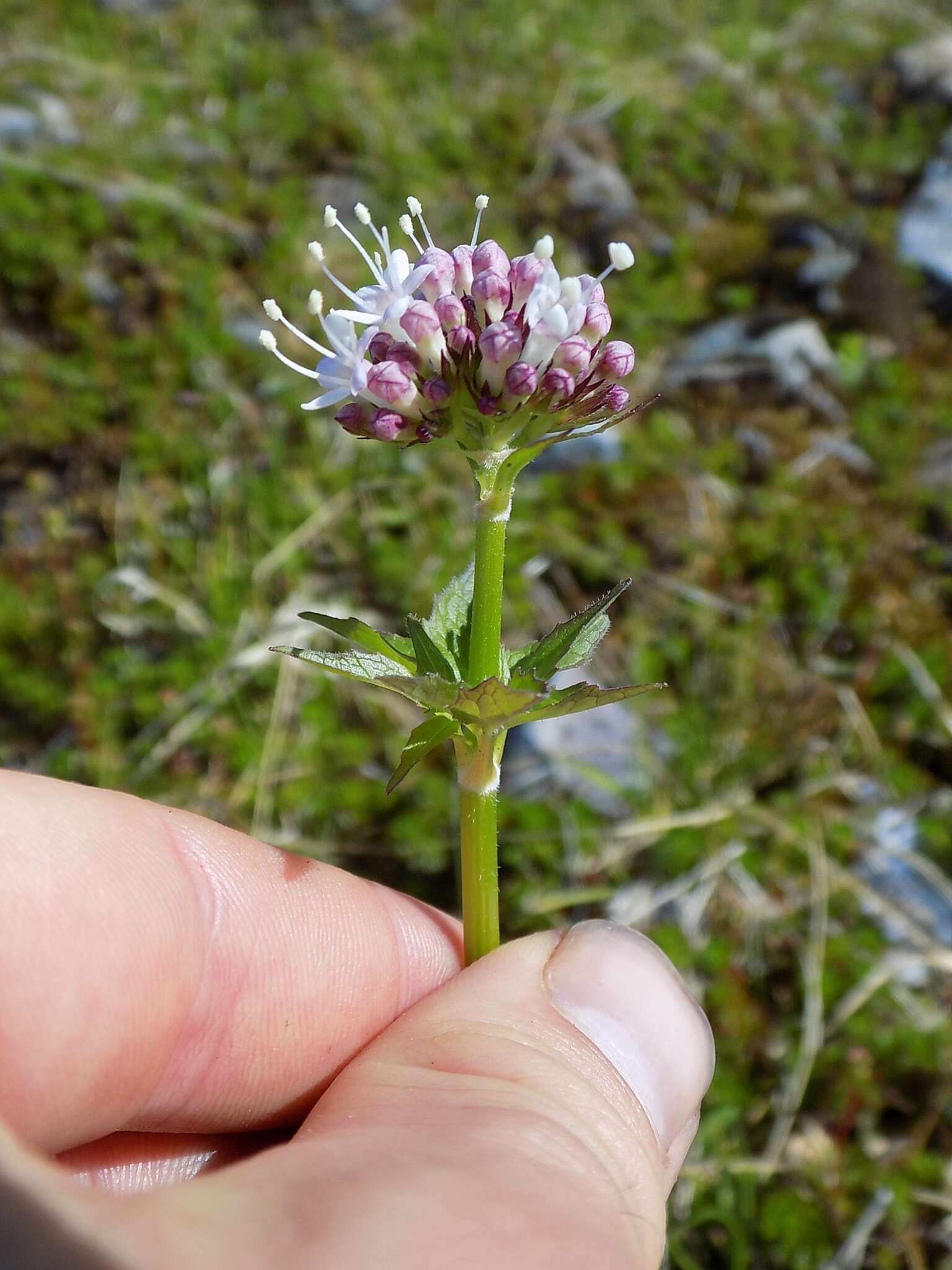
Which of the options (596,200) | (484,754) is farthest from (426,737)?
(596,200)

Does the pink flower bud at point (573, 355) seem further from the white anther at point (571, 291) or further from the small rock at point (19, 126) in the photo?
the small rock at point (19, 126)

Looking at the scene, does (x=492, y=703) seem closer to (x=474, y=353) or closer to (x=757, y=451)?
(x=474, y=353)

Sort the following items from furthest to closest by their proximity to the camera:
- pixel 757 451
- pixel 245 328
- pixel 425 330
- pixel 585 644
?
1. pixel 245 328
2. pixel 757 451
3. pixel 585 644
4. pixel 425 330

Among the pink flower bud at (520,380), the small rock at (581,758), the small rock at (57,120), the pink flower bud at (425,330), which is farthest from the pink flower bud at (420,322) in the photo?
the small rock at (57,120)

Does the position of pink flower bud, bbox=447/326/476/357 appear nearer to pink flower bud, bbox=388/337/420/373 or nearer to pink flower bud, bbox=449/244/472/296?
pink flower bud, bbox=388/337/420/373

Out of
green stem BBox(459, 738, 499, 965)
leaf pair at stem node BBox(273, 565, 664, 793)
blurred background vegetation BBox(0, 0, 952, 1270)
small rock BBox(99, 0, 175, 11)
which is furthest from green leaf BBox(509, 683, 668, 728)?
small rock BBox(99, 0, 175, 11)

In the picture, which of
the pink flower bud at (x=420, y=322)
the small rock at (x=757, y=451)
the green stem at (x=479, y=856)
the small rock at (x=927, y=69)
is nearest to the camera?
the pink flower bud at (x=420, y=322)
